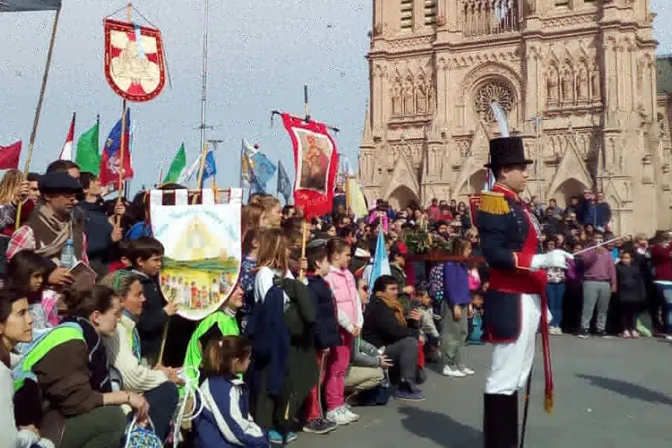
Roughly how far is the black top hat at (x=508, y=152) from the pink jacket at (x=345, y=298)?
2.36m

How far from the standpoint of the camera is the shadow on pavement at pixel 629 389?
8094 millimetres

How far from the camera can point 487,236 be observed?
5586 mm

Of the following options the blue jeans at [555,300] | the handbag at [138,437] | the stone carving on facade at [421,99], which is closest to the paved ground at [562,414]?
the handbag at [138,437]

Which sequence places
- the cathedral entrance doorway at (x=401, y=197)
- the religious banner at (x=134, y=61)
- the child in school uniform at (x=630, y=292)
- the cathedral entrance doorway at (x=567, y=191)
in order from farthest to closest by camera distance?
the cathedral entrance doorway at (x=401, y=197)
the cathedral entrance doorway at (x=567, y=191)
the child in school uniform at (x=630, y=292)
the religious banner at (x=134, y=61)

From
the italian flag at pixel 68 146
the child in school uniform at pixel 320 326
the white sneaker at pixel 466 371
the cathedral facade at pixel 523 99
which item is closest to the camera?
the child in school uniform at pixel 320 326

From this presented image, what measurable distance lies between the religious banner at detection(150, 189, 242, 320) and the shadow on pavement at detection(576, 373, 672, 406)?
4842mm

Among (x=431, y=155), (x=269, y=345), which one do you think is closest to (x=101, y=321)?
(x=269, y=345)

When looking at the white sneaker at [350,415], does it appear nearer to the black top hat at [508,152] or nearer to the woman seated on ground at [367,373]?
the woman seated on ground at [367,373]

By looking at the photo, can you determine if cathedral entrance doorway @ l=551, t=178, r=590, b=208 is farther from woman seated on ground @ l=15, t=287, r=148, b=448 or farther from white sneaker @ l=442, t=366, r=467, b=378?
woman seated on ground @ l=15, t=287, r=148, b=448

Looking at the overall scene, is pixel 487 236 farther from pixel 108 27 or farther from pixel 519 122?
pixel 519 122

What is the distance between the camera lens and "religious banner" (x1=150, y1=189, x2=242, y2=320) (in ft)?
20.0

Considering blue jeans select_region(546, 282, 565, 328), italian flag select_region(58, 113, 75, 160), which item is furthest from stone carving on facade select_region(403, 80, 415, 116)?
italian flag select_region(58, 113, 75, 160)

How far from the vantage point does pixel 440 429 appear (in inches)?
270

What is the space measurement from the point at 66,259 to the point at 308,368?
225 cm
